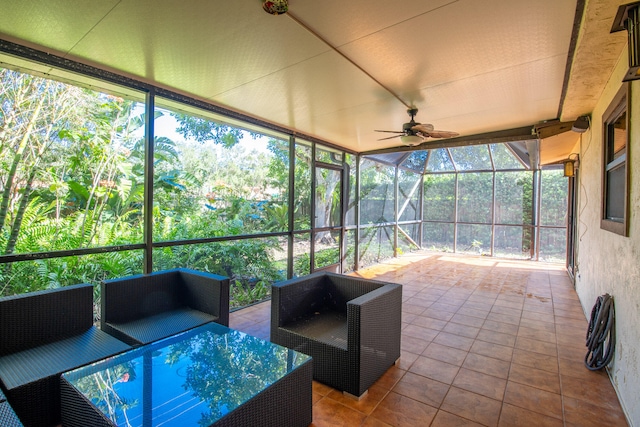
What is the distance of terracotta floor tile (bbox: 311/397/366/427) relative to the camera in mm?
1922

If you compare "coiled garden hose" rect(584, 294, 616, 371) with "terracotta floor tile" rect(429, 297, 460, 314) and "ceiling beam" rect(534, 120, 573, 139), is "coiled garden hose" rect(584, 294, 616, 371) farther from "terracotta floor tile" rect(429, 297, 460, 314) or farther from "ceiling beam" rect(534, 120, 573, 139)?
A: "ceiling beam" rect(534, 120, 573, 139)

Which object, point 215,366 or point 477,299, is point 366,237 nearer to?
point 477,299

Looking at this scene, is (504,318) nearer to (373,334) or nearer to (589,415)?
(589,415)

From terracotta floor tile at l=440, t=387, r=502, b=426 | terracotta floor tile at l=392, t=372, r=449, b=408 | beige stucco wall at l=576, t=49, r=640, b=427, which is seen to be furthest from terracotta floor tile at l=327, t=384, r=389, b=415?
beige stucco wall at l=576, t=49, r=640, b=427

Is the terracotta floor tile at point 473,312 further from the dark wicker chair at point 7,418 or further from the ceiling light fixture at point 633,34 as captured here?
the dark wicker chair at point 7,418

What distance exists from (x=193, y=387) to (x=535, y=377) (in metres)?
2.62

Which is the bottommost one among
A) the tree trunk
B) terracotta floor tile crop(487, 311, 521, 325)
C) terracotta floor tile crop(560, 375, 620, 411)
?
terracotta floor tile crop(560, 375, 620, 411)

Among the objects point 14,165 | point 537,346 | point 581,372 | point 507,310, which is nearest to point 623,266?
point 581,372

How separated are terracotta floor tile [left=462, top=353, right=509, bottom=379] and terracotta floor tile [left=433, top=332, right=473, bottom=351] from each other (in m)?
Answer: 0.19

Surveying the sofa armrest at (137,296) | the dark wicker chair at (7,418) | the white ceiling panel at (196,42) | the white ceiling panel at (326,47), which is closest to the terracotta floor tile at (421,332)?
the sofa armrest at (137,296)

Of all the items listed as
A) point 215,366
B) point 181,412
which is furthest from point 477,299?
point 181,412

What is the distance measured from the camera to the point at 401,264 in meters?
7.16

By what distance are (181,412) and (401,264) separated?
6.31m

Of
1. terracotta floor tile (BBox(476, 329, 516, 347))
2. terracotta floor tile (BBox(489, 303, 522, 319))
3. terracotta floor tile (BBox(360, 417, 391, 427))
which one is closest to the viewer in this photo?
terracotta floor tile (BBox(360, 417, 391, 427))
